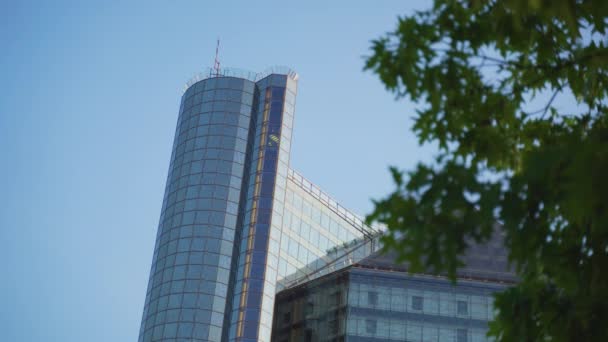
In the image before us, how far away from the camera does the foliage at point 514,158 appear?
716cm

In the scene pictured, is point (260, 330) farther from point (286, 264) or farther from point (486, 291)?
point (486, 291)

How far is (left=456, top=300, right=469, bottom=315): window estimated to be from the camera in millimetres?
62562

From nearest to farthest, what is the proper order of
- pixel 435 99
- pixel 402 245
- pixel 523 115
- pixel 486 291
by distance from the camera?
pixel 402 245
pixel 435 99
pixel 523 115
pixel 486 291

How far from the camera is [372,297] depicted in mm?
A: 63000

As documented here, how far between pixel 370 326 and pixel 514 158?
53.6m

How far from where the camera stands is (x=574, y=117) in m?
9.66

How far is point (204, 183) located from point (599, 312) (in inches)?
2580

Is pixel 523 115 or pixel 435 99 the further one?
pixel 523 115

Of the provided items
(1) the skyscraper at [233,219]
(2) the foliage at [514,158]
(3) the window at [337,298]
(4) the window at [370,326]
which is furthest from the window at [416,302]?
(2) the foliage at [514,158]

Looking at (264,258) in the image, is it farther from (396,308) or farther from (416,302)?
(416,302)

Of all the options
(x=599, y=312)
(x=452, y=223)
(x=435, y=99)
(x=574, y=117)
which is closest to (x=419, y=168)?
(x=452, y=223)

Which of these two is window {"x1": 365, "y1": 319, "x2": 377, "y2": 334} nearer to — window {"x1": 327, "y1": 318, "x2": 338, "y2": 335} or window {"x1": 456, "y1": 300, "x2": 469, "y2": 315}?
window {"x1": 327, "y1": 318, "x2": 338, "y2": 335}

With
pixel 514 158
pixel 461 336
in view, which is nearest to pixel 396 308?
pixel 461 336

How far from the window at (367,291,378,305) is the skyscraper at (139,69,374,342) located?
8475 mm
